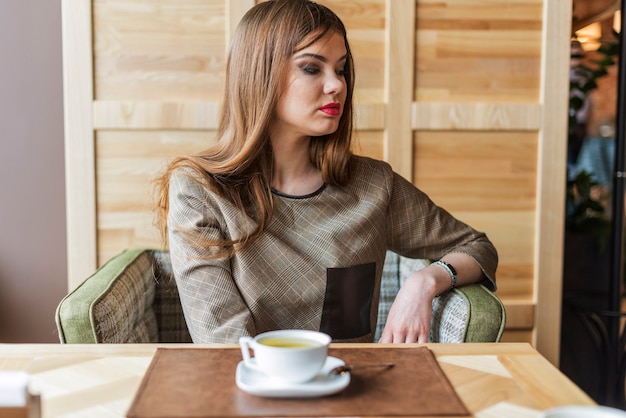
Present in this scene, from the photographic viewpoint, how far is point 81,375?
102 centimetres

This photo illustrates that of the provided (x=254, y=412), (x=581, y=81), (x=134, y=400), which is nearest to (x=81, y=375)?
(x=134, y=400)

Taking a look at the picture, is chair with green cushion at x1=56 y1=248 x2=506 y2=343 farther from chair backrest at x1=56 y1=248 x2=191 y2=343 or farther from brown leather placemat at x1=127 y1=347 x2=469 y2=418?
brown leather placemat at x1=127 y1=347 x2=469 y2=418

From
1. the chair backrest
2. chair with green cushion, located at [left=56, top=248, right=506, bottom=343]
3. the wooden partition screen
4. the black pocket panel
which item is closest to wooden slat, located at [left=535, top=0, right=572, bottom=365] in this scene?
the wooden partition screen

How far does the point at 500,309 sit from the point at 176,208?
0.74m

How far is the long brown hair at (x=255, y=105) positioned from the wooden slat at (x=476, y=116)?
2.02 ft

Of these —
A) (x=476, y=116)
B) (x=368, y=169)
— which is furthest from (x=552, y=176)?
(x=368, y=169)

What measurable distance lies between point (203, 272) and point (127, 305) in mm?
239

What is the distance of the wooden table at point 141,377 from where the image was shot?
91cm

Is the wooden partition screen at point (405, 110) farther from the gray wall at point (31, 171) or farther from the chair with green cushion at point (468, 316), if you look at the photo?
the chair with green cushion at point (468, 316)

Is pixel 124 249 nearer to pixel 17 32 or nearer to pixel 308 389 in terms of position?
pixel 17 32

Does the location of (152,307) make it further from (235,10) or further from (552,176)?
(552,176)

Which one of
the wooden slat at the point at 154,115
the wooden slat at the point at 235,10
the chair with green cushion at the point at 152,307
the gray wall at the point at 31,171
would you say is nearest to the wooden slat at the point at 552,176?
the chair with green cushion at the point at 152,307

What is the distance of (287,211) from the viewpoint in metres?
1.66

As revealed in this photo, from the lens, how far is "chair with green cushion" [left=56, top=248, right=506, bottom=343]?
4.72 ft
